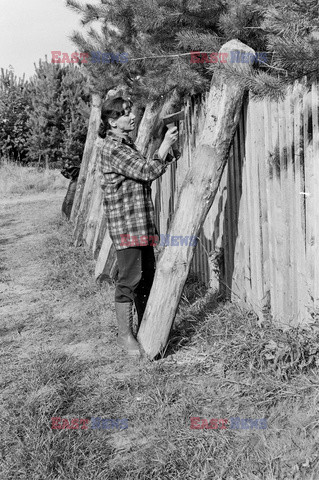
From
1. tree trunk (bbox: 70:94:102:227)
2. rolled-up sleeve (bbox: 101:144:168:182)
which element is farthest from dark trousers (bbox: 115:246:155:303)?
tree trunk (bbox: 70:94:102:227)

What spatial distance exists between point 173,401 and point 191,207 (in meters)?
1.37

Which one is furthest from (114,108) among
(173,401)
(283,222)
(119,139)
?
(173,401)

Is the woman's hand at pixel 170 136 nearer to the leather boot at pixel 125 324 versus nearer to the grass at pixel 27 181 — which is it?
the leather boot at pixel 125 324

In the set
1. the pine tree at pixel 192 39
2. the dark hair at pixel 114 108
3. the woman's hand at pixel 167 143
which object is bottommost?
the woman's hand at pixel 167 143

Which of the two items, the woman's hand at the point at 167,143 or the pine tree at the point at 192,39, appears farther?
the woman's hand at the point at 167,143

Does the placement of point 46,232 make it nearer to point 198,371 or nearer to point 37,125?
point 198,371

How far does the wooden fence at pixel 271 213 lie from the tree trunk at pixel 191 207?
94 mm

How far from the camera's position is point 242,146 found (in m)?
4.33

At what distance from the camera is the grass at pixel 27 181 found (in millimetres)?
18000

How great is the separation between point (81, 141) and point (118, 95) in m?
19.2

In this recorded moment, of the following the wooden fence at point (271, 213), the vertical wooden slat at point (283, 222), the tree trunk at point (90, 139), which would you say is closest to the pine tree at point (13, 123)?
the tree trunk at point (90, 139)

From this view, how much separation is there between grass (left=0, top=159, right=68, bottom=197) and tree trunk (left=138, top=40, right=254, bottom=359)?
1437 cm

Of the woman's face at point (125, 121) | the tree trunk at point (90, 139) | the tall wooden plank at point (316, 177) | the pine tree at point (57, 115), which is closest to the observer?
the tall wooden plank at point (316, 177)

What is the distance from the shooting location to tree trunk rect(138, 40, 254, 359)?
384 cm
